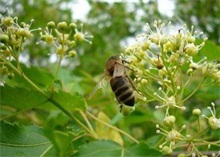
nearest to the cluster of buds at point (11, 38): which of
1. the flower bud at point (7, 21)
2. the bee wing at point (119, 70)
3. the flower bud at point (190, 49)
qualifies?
the flower bud at point (7, 21)

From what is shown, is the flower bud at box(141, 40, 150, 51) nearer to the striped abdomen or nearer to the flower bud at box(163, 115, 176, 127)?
the striped abdomen

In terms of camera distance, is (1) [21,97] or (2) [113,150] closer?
(2) [113,150]

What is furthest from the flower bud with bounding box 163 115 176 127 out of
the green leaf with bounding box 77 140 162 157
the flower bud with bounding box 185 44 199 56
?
the flower bud with bounding box 185 44 199 56

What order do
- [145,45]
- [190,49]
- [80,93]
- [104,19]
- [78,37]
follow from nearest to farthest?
[190,49] < [145,45] < [78,37] < [80,93] < [104,19]

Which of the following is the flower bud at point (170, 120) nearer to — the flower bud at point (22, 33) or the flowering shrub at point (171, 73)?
the flowering shrub at point (171, 73)

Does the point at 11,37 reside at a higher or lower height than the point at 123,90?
higher

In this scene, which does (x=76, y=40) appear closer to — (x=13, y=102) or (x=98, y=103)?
(x=13, y=102)

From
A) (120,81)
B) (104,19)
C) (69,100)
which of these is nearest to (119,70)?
(120,81)

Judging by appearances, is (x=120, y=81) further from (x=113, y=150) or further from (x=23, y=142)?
(x=23, y=142)
